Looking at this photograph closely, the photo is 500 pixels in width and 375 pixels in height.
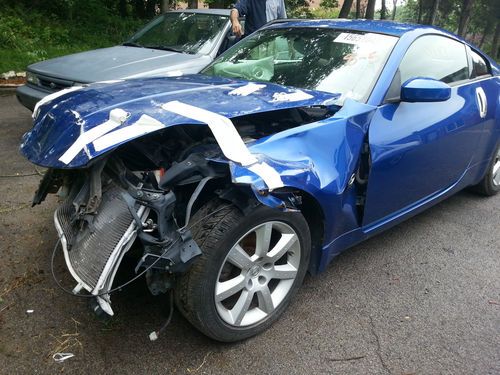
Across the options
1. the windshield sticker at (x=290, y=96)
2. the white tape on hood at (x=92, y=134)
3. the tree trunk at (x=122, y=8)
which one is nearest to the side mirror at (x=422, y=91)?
the windshield sticker at (x=290, y=96)

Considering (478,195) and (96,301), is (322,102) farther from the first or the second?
(478,195)

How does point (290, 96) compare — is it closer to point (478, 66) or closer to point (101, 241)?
point (101, 241)

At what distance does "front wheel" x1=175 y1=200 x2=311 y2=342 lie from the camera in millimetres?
2047

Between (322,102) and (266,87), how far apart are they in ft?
1.39

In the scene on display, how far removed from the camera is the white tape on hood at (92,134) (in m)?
2.01

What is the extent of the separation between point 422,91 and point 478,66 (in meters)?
1.51

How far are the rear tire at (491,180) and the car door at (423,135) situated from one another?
2.38 feet

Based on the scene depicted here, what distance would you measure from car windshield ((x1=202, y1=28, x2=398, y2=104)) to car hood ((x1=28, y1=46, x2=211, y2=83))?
1495mm

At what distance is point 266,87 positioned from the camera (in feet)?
9.30

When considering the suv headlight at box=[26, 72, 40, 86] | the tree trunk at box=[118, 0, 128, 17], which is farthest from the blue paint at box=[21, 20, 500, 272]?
the tree trunk at box=[118, 0, 128, 17]

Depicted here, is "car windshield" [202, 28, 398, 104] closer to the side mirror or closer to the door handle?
the side mirror

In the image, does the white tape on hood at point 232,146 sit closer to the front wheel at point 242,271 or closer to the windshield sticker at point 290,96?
the front wheel at point 242,271

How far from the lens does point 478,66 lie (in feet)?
12.5

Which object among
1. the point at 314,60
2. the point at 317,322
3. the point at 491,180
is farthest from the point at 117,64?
the point at 491,180
